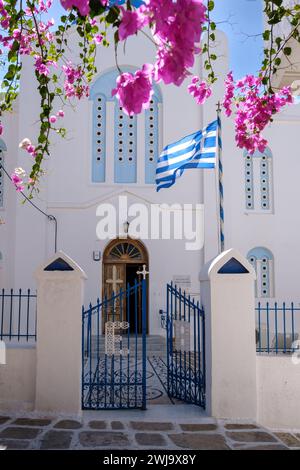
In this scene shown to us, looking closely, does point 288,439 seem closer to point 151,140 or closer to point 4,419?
point 4,419

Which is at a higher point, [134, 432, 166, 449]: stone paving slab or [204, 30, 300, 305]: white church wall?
[204, 30, 300, 305]: white church wall

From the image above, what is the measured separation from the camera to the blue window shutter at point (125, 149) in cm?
1381

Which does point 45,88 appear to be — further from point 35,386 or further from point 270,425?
point 270,425

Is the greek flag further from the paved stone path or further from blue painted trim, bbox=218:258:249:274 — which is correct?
the paved stone path

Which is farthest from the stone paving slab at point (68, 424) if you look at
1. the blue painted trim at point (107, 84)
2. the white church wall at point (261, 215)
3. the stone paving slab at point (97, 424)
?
the blue painted trim at point (107, 84)

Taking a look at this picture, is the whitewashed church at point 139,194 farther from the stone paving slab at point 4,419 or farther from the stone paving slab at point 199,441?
the stone paving slab at point 199,441

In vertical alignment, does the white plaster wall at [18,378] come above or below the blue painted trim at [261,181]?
below

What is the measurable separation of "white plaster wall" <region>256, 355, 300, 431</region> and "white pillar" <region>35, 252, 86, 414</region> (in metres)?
2.26

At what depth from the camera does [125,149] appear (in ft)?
45.5

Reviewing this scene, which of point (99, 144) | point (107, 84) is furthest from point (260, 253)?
point (107, 84)

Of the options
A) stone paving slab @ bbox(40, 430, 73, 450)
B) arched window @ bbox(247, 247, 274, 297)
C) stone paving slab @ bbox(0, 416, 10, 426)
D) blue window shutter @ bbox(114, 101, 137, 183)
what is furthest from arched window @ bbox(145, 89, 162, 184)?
stone paving slab @ bbox(40, 430, 73, 450)

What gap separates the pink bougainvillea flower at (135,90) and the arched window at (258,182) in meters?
11.9

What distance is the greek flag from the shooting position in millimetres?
8766
